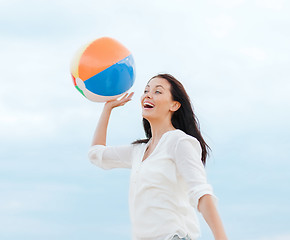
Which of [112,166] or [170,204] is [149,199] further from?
[112,166]

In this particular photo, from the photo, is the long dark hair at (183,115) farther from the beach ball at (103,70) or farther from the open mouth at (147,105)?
the beach ball at (103,70)

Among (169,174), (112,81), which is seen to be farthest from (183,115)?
(112,81)

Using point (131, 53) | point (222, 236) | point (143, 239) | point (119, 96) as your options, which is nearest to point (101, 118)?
point (119, 96)

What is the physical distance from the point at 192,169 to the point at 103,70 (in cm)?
137

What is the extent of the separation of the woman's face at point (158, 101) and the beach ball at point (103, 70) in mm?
539

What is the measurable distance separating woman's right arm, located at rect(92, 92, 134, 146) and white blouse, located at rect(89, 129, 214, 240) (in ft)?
2.49

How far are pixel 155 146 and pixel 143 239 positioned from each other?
0.67 metres

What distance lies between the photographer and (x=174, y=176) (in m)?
3.20

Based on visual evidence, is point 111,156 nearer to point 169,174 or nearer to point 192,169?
point 169,174

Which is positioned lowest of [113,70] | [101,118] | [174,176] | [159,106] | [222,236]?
[222,236]

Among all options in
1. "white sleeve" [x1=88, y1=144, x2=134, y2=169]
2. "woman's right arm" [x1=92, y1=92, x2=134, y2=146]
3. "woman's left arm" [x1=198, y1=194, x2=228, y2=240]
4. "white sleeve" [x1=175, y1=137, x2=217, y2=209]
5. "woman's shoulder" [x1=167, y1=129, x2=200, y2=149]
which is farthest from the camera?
"woman's right arm" [x1=92, y1=92, x2=134, y2=146]

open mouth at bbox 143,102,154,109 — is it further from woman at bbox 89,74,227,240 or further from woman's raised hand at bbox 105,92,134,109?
woman's raised hand at bbox 105,92,134,109

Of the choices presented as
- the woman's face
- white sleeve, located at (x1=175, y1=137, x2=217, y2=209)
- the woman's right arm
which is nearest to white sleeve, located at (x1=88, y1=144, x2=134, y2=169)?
the woman's right arm

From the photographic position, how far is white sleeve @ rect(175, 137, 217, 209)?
3.00m
